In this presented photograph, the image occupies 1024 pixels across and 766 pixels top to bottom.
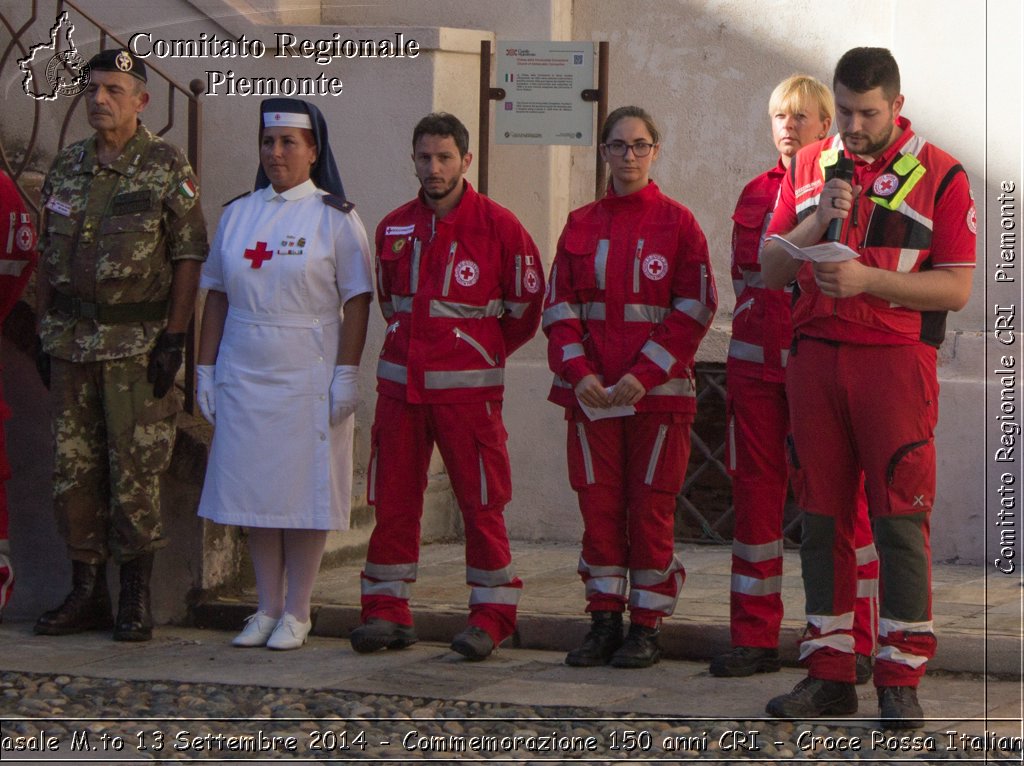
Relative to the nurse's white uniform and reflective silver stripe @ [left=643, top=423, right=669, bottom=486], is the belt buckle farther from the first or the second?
reflective silver stripe @ [left=643, top=423, right=669, bottom=486]

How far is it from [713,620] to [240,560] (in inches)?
84.8

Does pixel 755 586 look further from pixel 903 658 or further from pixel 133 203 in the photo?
pixel 133 203

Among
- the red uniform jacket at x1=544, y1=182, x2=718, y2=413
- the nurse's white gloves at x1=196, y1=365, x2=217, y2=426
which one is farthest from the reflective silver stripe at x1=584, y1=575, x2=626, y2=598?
the nurse's white gloves at x1=196, y1=365, x2=217, y2=426

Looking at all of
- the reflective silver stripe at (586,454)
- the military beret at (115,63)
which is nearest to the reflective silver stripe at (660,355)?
the reflective silver stripe at (586,454)

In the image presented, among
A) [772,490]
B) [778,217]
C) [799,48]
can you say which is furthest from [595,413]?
[799,48]

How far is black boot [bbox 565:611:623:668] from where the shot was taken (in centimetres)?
614

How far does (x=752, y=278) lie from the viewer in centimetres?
614

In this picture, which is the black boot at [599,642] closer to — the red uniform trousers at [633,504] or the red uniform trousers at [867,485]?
the red uniform trousers at [633,504]

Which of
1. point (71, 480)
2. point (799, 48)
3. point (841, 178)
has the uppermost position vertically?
point (799, 48)

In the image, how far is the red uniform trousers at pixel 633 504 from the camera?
6.15m

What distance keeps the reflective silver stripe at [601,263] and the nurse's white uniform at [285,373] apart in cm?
95

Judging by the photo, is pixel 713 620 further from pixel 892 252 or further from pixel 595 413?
pixel 892 252

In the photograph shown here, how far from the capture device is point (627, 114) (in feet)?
20.4

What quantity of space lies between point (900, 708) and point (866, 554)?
78cm
